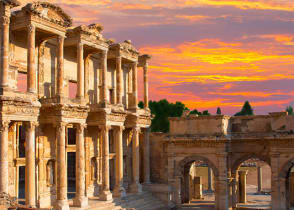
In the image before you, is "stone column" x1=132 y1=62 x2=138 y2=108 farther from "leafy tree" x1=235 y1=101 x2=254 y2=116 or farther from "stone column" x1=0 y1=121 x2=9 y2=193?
"leafy tree" x1=235 y1=101 x2=254 y2=116

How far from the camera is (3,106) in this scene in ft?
65.6

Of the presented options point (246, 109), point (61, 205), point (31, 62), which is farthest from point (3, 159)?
point (246, 109)

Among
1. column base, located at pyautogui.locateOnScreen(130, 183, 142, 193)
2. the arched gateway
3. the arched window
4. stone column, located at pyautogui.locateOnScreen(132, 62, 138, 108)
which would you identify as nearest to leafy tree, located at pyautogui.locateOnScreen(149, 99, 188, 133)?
stone column, located at pyautogui.locateOnScreen(132, 62, 138, 108)

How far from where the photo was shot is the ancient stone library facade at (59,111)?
21.5 metres

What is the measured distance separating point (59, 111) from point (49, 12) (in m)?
6.09

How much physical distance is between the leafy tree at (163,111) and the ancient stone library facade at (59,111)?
23.2m

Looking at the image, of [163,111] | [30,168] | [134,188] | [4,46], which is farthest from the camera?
[163,111]

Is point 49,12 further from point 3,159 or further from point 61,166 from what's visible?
point 3,159

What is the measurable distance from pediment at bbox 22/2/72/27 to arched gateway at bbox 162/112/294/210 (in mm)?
12077

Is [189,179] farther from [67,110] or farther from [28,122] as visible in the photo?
[28,122]

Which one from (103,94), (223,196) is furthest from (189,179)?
(103,94)

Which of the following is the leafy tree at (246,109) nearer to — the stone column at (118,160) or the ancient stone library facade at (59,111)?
the ancient stone library facade at (59,111)

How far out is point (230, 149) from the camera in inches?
1178

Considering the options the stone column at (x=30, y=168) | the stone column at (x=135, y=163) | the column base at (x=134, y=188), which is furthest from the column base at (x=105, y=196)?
the stone column at (x=30, y=168)
